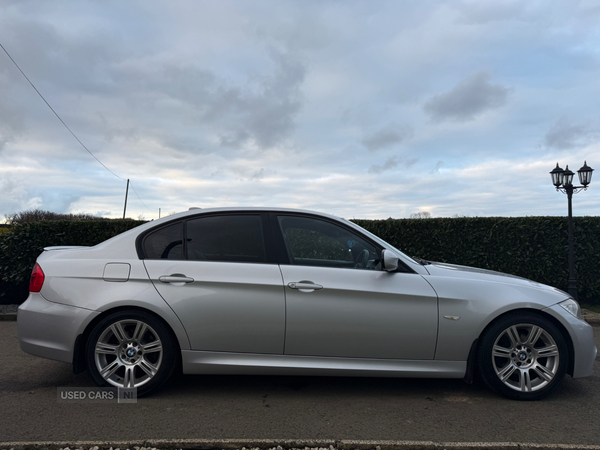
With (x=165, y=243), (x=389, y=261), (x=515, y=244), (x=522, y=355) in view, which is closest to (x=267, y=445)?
(x=389, y=261)

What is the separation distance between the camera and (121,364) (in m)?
3.50

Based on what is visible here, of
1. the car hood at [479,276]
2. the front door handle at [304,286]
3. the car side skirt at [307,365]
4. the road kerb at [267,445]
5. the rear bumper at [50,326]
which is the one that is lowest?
the road kerb at [267,445]

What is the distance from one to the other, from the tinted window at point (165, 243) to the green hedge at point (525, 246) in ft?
22.1

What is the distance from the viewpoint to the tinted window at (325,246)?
3.70 m

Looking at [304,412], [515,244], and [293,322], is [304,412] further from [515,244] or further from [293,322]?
[515,244]

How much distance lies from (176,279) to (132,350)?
2.23 ft

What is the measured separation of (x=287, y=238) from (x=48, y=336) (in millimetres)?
2172

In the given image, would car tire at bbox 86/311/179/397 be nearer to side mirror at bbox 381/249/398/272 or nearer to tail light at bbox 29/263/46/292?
tail light at bbox 29/263/46/292

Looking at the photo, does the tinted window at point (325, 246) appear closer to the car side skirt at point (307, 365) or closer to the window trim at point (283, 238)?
the window trim at point (283, 238)

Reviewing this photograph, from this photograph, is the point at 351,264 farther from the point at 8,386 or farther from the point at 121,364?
the point at 8,386

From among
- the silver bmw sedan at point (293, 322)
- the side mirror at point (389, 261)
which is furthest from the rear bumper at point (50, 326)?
the side mirror at point (389, 261)

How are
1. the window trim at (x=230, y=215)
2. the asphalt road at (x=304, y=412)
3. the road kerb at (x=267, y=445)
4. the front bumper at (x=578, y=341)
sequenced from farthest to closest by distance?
the window trim at (x=230, y=215), the front bumper at (x=578, y=341), the asphalt road at (x=304, y=412), the road kerb at (x=267, y=445)

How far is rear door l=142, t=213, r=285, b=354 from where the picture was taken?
3.44 meters

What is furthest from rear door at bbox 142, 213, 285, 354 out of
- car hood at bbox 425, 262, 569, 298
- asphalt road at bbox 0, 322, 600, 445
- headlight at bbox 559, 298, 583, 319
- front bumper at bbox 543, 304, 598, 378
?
headlight at bbox 559, 298, 583, 319
